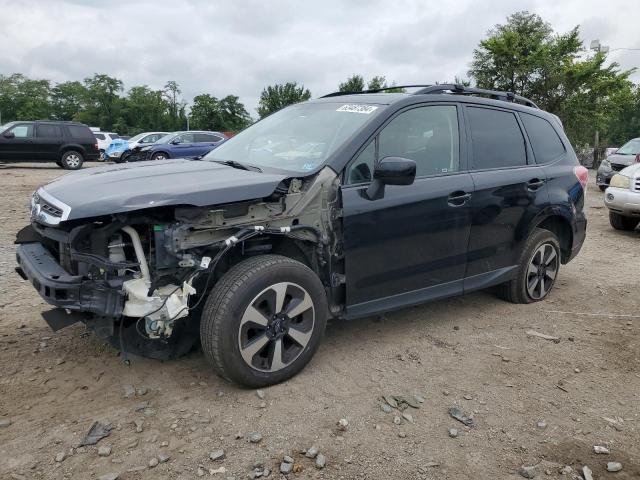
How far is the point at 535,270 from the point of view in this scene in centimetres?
475

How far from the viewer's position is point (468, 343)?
398cm

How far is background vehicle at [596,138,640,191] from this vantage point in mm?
13930

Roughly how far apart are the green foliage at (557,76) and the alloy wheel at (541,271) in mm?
24844

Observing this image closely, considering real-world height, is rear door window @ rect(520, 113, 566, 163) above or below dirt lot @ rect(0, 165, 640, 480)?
above

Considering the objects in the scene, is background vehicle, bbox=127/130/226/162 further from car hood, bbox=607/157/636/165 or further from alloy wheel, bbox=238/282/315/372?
alloy wheel, bbox=238/282/315/372

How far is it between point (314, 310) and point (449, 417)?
986mm

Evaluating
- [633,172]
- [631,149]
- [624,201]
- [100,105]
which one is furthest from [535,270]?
[100,105]

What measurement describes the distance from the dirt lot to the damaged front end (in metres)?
0.46

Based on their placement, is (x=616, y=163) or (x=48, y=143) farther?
(x=48, y=143)

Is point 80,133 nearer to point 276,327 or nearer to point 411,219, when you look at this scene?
point 411,219

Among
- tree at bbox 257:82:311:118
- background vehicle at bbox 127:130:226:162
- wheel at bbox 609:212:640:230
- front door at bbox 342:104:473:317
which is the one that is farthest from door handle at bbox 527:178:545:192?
tree at bbox 257:82:311:118

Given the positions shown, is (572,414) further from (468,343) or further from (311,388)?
(311,388)

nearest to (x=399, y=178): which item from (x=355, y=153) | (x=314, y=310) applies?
(x=355, y=153)

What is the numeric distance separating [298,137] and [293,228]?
3.05 feet
